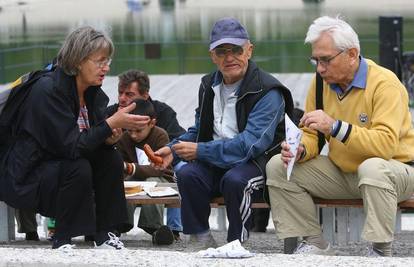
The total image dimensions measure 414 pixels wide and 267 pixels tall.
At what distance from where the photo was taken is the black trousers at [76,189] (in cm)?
706

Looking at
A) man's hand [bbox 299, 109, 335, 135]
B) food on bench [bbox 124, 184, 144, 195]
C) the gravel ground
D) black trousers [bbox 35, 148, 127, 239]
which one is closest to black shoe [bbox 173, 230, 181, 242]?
food on bench [bbox 124, 184, 144, 195]

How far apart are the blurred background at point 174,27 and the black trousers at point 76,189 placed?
501 centimetres

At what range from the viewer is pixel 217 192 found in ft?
23.5

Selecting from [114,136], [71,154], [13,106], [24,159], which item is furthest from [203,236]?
[13,106]

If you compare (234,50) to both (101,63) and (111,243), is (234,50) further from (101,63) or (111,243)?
(111,243)

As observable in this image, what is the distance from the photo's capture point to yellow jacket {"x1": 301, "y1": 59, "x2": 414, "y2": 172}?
6.65 metres

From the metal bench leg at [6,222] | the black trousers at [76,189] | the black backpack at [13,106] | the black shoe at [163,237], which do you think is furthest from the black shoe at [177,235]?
the black backpack at [13,106]

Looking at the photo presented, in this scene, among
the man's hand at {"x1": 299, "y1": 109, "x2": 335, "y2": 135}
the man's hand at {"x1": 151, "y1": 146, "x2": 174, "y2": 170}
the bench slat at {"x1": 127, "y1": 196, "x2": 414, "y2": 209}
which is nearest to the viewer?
the man's hand at {"x1": 299, "y1": 109, "x2": 335, "y2": 135}

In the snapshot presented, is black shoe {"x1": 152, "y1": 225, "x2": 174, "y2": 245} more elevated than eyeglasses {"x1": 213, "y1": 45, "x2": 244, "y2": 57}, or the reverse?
eyeglasses {"x1": 213, "y1": 45, "x2": 244, "y2": 57}

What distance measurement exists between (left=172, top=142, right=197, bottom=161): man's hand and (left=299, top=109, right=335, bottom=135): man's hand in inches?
29.4

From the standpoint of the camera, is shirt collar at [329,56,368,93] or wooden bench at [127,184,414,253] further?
wooden bench at [127,184,414,253]

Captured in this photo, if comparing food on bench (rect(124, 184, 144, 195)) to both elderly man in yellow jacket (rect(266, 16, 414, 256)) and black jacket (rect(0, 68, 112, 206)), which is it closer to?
black jacket (rect(0, 68, 112, 206))

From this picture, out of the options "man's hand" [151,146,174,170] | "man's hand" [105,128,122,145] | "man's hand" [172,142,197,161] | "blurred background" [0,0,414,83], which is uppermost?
"man's hand" [105,128,122,145]

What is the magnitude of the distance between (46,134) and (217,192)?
1.05 metres
